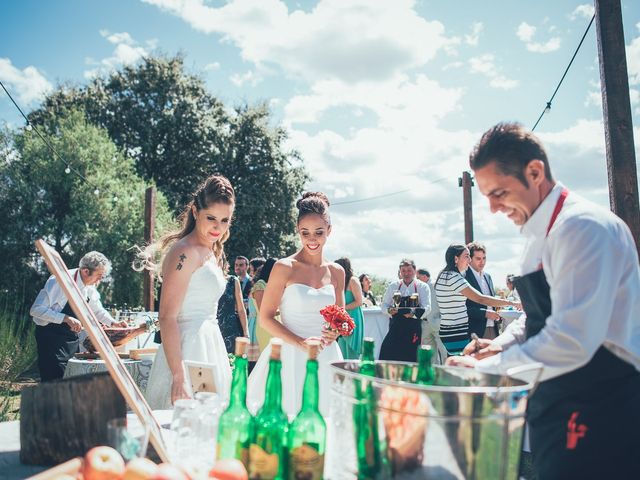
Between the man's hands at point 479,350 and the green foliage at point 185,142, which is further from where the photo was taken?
the green foliage at point 185,142

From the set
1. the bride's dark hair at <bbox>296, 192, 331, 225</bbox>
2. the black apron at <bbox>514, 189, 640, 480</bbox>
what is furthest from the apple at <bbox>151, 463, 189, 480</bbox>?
the bride's dark hair at <bbox>296, 192, 331, 225</bbox>

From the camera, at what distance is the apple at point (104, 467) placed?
98 centimetres

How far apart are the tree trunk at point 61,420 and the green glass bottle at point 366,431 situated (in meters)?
0.72

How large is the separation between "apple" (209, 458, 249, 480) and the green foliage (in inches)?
710

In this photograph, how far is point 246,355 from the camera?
4.18ft

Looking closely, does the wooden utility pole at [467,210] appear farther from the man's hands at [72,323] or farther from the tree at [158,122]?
the man's hands at [72,323]

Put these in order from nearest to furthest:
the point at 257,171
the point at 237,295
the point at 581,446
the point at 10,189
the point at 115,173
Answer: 1. the point at 581,446
2. the point at 237,295
3. the point at 10,189
4. the point at 115,173
5. the point at 257,171

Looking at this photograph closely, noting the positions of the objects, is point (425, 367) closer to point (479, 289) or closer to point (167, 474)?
point (167, 474)

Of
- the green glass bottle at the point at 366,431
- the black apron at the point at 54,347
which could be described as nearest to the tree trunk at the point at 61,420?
the green glass bottle at the point at 366,431

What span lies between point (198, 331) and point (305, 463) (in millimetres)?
1733

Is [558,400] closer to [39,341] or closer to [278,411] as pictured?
[278,411]

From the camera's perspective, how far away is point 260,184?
19484mm

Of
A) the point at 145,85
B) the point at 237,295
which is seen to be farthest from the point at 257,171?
the point at 237,295

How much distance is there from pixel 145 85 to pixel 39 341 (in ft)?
55.4
